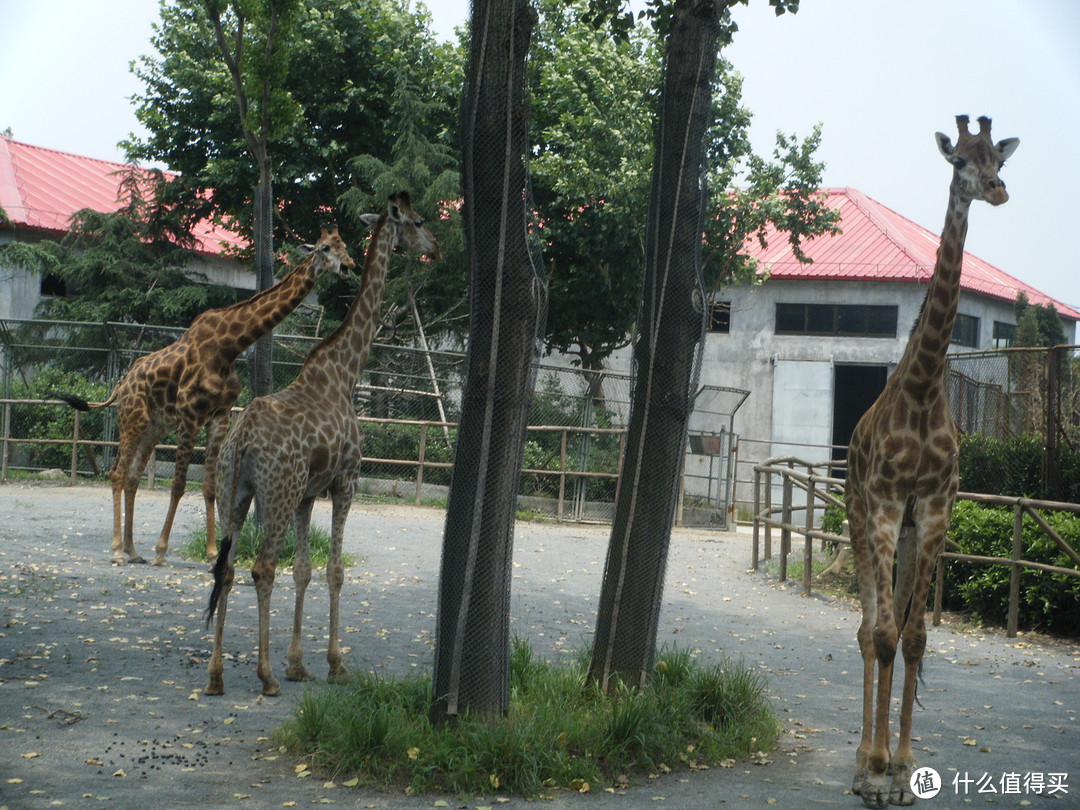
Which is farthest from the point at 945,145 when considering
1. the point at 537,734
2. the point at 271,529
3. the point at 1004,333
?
the point at 1004,333

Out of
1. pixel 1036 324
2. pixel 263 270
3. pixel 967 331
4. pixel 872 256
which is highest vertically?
pixel 872 256

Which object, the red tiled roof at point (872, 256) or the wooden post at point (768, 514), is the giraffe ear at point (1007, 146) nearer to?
the wooden post at point (768, 514)

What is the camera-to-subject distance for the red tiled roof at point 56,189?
76.8ft

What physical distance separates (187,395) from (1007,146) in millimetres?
7152

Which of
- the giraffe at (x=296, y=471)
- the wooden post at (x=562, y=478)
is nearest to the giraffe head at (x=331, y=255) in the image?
the giraffe at (x=296, y=471)

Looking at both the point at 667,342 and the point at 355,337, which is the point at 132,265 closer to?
the point at 355,337

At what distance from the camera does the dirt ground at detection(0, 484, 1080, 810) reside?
4324 millimetres

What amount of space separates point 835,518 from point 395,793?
25.8 ft

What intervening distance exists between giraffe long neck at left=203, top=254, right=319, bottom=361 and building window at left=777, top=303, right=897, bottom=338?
18816 millimetres

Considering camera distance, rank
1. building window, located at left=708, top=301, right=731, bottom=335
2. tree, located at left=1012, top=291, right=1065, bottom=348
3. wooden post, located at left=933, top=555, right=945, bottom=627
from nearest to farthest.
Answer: wooden post, located at left=933, top=555, right=945, bottom=627 < tree, located at left=1012, top=291, right=1065, bottom=348 < building window, located at left=708, top=301, right=731, bottom=335

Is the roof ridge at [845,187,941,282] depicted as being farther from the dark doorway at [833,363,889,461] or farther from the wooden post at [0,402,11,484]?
the wooden post at [0,402,11,484]

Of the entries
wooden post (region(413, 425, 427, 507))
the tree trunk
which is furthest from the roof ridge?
the tree trunk

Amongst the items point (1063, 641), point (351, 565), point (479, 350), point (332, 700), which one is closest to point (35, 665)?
point (332, 700)

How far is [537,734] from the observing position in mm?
4500
